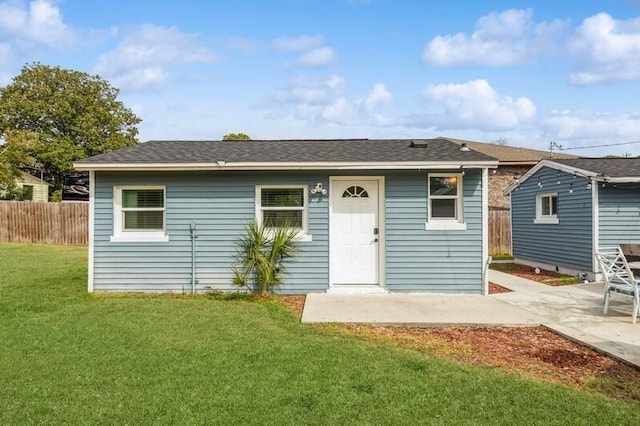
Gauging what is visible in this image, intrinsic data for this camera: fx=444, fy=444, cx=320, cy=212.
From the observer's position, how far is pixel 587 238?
10.5 meters

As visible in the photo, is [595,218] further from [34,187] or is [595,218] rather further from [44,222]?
[34,187]

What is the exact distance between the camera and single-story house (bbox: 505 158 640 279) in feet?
33.7

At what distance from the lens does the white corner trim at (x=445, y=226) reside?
8195 mm

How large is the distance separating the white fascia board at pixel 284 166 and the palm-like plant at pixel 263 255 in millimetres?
1122

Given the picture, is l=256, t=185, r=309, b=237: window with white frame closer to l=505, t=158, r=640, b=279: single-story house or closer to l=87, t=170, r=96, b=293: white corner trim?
l=87, t=170, r=96, b=293: white corner trim

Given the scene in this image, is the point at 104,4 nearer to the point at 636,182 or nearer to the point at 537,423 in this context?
the point at 537,423

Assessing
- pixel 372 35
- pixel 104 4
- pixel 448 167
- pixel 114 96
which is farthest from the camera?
pixel 114 96

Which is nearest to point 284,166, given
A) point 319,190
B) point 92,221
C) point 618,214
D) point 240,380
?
point 319,190

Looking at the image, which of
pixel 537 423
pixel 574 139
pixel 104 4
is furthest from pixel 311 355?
pixel 574 139

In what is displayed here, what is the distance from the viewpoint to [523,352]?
4.93 metres

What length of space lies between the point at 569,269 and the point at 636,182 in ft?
8.53

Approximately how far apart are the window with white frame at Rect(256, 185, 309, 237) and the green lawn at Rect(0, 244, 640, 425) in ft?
8.46

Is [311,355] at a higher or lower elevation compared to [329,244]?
lower

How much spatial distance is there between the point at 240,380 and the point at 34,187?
31347 millimetres
